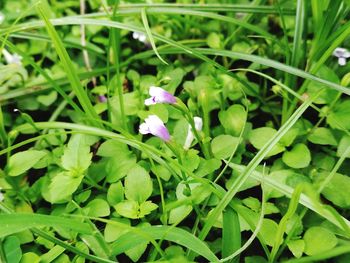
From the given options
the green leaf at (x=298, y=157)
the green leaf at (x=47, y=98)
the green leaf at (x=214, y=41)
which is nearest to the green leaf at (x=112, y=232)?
the green leaf at (x=298, y=157)

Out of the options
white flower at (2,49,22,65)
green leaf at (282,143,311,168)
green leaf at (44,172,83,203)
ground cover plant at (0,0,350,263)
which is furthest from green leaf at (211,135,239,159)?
white flower at (2,49,22,65)

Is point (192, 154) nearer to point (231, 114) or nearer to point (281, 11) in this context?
point (231, 114)

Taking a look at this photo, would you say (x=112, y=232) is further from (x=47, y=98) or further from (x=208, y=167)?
(x=47, y=98)

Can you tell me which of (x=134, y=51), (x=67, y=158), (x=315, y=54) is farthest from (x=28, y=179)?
(x=315, y=54)

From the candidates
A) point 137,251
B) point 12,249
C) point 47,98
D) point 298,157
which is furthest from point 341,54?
point 12,249

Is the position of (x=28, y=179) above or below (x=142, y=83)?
below

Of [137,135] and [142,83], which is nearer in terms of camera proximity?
[137,135]

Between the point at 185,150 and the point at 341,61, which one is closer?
the point at 185,150

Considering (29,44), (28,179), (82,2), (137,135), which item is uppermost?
(82,2)
